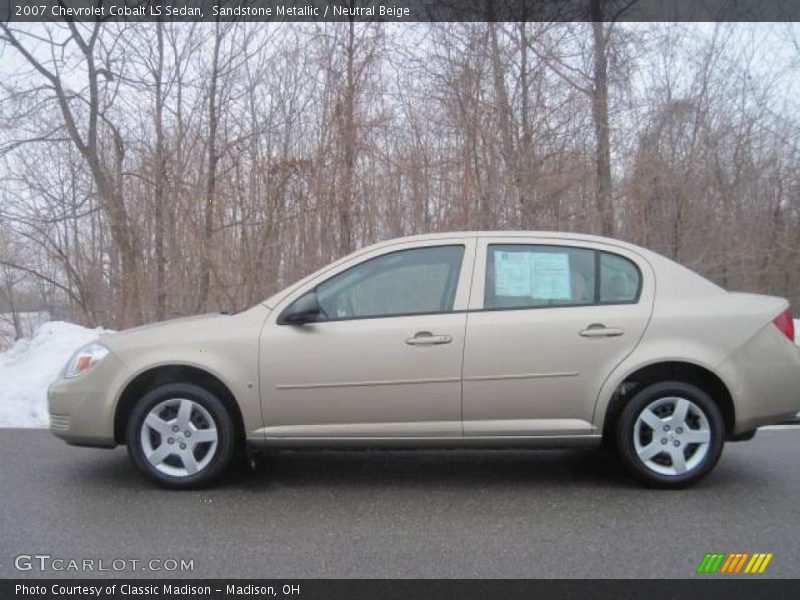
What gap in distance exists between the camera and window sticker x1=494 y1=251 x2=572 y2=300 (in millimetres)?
4555

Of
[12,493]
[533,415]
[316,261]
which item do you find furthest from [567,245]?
[316,261]

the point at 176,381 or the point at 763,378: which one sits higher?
the point at 176,381

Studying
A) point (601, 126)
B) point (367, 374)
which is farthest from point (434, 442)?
point (601, 126)

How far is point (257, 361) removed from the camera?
4.40 metres

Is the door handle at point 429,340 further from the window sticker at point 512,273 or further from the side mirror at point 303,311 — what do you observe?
the side mirror at point 303,311

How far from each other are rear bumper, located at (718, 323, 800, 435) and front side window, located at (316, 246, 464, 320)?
182 centimetres

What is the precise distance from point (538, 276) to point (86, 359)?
9.98 ft

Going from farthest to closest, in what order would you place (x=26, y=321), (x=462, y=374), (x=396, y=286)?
(x=26, y=321), (x=396, y=286), (x=462, y=374)

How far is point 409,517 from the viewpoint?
4.09 m

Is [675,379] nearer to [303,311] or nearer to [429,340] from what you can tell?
[429,340]

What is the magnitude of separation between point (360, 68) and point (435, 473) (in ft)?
34.8

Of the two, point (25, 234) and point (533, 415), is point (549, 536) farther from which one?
point (25, 234)
